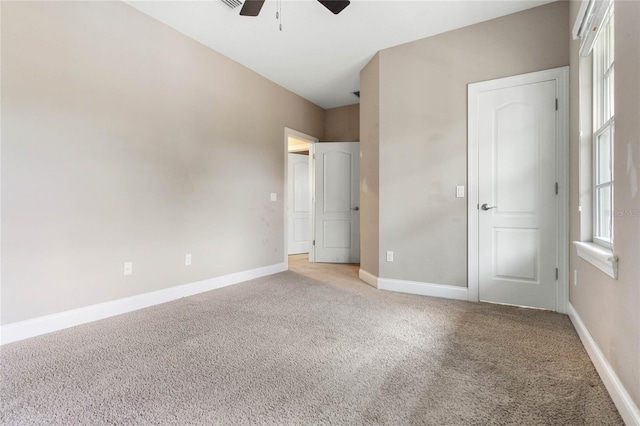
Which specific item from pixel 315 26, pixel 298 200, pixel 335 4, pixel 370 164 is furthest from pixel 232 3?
pixel 298 200

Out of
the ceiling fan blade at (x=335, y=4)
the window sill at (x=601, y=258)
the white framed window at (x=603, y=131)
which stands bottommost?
the window sill at (x=601, y=258)

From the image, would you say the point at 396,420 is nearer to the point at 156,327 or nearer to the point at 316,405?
the point at 316,405

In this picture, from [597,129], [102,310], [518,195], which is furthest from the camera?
[518,195]

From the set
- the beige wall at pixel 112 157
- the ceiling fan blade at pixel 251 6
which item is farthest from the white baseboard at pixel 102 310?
the ceiling fan blade at pixel 251 6

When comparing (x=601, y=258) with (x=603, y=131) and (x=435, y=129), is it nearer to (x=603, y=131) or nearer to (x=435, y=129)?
(x=603, y=131)

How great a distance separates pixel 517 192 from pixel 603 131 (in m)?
0.91

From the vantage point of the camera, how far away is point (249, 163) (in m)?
4.01

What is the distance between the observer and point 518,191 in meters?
2.83

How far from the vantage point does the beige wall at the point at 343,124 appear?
5.37m

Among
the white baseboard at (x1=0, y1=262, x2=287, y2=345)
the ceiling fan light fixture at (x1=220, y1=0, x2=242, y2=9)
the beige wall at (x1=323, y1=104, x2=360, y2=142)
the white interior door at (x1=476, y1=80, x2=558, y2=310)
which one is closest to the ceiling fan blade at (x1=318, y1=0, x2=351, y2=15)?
the ceiling fan light fixture at (x1=220, y1=0, x2=242, y2=9)

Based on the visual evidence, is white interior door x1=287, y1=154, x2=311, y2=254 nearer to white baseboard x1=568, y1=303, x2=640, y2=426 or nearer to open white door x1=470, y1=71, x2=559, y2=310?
open white door x1=470, y1=71, x2=559, y2=310

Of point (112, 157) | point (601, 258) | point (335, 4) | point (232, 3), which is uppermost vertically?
point (232, 3)

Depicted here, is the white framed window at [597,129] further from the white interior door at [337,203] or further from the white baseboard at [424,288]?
the white interior door at [337,203]

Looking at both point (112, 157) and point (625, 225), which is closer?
point (625, 225)
